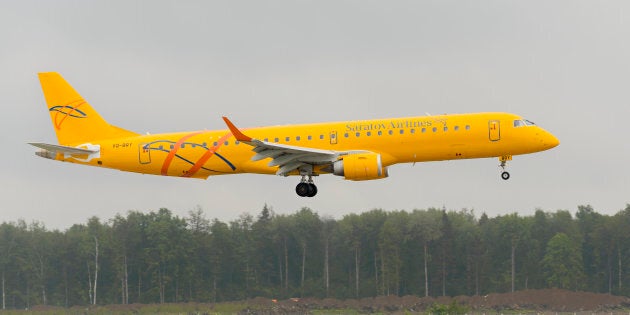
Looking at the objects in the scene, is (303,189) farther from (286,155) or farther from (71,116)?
(71,116)

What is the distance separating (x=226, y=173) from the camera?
6819 cm

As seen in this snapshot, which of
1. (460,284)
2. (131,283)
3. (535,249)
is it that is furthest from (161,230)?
(535,249)

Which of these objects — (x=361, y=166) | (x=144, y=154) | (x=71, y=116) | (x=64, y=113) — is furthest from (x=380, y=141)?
(x=64, y=113)

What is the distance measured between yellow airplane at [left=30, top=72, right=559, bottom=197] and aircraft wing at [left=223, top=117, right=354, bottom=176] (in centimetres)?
6

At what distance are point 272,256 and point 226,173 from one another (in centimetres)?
5566

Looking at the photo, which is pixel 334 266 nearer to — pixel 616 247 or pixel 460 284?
pixel 460 284

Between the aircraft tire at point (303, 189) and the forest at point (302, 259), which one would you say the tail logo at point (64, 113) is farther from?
the forest at point (302, 259)

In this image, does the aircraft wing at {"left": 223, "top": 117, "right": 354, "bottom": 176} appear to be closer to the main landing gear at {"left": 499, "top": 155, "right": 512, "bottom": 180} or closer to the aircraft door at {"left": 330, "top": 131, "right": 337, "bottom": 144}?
the aircraft door at {"left": 330, "top": 131, "right": 337, "bottom": 144}

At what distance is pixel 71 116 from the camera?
240 ft

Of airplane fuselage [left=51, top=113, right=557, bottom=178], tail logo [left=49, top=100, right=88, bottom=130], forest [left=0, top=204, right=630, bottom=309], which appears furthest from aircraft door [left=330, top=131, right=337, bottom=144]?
forest [left=0, top=204, right=630, bottom=309]

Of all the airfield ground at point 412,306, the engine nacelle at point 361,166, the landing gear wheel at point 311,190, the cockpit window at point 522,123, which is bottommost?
the airfield ground at point 412,306

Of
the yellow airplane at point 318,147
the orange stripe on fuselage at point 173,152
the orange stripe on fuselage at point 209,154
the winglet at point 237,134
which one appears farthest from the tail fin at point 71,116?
the winglet at point 237,134

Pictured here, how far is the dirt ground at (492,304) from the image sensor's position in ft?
310

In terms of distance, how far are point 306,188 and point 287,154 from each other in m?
2.85
